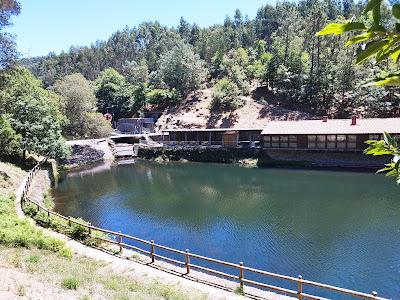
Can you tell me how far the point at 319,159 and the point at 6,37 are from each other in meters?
36.1

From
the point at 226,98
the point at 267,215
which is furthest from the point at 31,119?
the point at 226,98

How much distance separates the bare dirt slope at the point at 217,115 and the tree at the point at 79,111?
1189cm

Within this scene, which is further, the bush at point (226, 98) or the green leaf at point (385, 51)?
the bush at point (226, 98)

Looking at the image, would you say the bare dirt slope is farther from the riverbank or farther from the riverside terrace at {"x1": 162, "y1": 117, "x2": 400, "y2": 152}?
the riverbank

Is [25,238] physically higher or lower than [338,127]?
lower

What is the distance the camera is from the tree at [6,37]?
85.4 ft

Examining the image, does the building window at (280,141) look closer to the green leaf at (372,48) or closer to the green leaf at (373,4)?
the green leaf at (372,48)

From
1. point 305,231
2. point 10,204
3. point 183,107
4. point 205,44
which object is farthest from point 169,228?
point 205,44

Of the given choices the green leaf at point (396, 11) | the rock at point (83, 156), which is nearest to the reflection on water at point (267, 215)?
the rock at point (83, 156)

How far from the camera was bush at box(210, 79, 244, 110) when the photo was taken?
6781cm

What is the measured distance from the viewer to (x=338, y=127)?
151 ft

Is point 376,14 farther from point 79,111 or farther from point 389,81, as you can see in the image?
point 79,111

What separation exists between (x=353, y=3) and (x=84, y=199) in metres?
124

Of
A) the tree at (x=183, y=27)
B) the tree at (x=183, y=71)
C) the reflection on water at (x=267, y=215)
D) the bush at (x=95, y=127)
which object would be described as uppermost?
the tree at (x=183, y=27)
